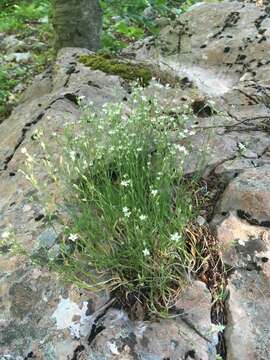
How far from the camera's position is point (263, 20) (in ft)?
19.7

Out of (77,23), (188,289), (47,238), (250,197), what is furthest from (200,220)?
(77,23)

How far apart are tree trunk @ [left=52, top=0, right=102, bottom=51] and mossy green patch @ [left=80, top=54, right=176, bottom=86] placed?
33.4 inches

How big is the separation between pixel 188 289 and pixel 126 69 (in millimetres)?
2992

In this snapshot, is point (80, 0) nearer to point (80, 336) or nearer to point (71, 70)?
point (71, 70)

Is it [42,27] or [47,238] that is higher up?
[47,238]

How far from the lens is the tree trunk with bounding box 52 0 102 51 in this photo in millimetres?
5973

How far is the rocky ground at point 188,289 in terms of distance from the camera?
256 cm

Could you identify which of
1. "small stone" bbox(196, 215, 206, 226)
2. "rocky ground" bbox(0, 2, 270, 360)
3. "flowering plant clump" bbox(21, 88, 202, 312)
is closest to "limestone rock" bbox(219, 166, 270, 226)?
"rocky ground" bbox(0, 2, 270, 360)

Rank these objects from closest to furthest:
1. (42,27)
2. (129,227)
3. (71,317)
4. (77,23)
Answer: (71,317) < (129,227) < (77,23) < (42,27)

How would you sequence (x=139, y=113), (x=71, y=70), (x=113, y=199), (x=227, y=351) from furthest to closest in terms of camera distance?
(x=71, y=70), (x=139, y=113), (x=113, y=199), (x=227, y=351)

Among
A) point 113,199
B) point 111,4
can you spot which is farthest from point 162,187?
point 111,4

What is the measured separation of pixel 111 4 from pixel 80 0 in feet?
3.57

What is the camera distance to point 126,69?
5125mm

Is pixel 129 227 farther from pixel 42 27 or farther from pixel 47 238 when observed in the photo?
pixel 42 27
